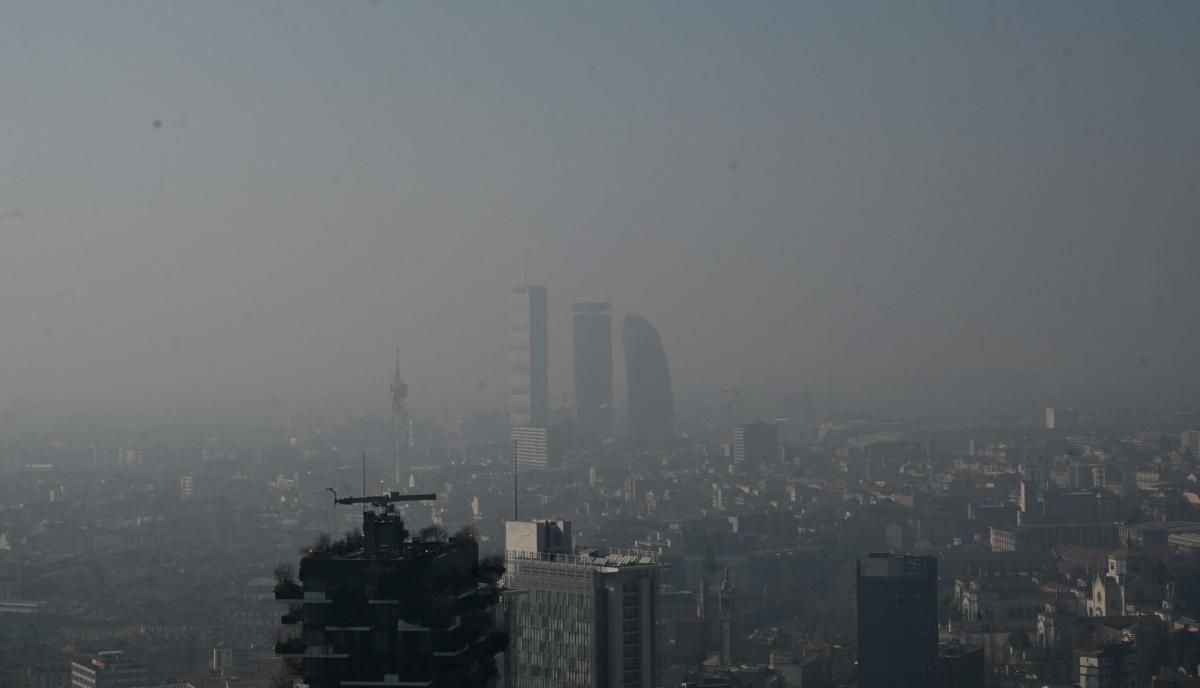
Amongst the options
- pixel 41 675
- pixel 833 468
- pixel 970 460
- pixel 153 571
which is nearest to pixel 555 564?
pixel 41 675

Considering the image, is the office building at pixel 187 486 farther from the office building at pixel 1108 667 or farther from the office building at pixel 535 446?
the office building at pixel 1108 667

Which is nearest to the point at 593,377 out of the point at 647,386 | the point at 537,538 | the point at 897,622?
the point at 647,386

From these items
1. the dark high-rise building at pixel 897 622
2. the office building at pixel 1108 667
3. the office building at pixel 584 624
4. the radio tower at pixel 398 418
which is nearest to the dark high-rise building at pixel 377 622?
the office building at pixel 584 624

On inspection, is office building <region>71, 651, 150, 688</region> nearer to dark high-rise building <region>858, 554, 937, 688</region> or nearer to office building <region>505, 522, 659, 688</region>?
office building <region>505, 522, 659, 688</region>

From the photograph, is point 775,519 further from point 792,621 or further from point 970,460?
point 792,621

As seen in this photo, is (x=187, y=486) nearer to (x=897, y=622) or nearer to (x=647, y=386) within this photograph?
(x=647, y=386)

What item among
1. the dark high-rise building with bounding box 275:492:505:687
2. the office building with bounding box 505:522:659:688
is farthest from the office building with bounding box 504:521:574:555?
the dark high-rise building with bounding box 275:492:505:687

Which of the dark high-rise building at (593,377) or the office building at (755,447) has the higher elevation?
the dark high-rise building at (593,377)
